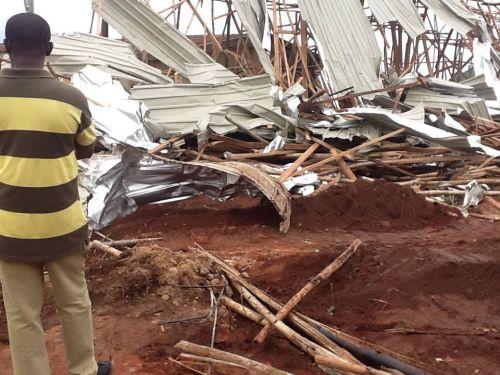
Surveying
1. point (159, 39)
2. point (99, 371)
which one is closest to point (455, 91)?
point (159, 39)

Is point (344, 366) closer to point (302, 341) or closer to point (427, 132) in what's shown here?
point (302, 341)

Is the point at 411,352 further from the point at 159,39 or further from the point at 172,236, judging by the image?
the point at 159,39

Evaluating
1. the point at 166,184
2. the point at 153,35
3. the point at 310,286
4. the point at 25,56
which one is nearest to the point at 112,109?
the point at 166,184

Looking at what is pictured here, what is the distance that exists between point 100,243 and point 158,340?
4.94 feet

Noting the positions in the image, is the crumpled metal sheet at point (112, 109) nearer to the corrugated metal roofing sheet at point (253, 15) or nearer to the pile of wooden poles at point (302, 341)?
the pile of wooden poles at point (302, 341)

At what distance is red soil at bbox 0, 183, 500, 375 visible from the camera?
370 cm

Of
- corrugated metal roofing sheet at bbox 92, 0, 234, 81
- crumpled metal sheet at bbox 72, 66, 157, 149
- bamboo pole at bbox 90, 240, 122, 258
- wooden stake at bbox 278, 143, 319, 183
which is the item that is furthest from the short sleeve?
corrugated metal roofing sheet at bbox 92, 0, 234, 81

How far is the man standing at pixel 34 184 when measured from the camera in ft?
8.64

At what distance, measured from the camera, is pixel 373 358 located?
129 inches

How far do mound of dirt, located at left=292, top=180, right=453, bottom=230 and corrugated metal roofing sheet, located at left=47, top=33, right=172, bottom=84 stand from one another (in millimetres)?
3307

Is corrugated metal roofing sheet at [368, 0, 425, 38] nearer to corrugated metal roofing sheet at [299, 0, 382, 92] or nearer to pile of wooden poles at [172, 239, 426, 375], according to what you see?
corrugated metal roofing sheet at [299, 0, 382, 92]

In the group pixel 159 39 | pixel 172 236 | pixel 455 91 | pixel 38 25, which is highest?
pixel 38 25

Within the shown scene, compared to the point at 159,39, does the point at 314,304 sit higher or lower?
lower

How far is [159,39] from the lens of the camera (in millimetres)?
9320
